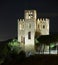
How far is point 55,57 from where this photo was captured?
54375 mm

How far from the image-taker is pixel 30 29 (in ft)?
198

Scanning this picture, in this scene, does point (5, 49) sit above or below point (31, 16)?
below

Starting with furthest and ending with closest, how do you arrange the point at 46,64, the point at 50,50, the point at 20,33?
the point at 20,33 → the point at 50,50 → the point at 46,64

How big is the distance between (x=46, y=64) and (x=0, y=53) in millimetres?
9553

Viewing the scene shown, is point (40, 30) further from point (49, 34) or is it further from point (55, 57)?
point (55, 57)

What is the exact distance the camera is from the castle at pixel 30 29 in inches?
2357

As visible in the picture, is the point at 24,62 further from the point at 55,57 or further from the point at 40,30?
the point at 40,30

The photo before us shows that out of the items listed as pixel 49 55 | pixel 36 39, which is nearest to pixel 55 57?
pixel 49 55

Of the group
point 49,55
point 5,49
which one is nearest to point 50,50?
point 49,55

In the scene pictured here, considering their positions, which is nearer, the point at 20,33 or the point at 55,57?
the point at 55,57

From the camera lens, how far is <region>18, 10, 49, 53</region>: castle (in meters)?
59.9

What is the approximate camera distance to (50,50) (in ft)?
189

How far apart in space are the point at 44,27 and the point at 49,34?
4.33 ft

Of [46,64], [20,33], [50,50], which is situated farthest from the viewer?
[20,33]
